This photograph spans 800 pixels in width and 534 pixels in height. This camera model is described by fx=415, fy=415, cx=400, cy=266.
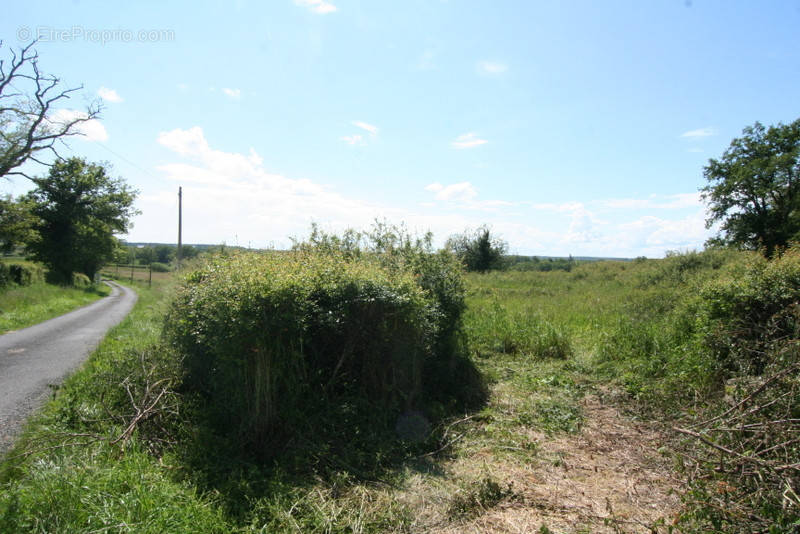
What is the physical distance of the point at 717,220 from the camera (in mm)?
33969

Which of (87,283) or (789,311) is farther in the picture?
(87,283)

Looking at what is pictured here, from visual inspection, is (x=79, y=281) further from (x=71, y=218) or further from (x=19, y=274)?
(x=19, y=274)

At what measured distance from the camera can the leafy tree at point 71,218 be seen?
29656 mm

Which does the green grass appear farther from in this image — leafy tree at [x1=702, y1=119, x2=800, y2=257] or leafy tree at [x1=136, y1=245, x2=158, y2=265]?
leafy tree at [x1=136, y1=245, x2=158, y2=265]

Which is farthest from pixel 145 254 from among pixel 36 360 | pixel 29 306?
pixel 36 360

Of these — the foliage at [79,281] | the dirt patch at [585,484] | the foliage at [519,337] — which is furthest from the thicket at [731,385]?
the foliage at [79,281]

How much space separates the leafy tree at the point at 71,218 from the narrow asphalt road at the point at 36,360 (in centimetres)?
2151

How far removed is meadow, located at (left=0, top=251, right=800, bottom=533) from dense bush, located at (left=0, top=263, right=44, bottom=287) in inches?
748

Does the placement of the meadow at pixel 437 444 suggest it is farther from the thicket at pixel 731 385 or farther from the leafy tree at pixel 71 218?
the leafy tree at pixel 71 218

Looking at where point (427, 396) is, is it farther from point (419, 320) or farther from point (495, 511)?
point (495, 511)

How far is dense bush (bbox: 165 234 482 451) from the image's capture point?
168 inches

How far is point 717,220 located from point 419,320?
38.7m

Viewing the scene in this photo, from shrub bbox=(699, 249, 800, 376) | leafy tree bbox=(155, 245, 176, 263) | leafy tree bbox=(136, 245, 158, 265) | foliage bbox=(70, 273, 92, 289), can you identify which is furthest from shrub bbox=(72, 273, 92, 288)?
leafy tree bbox=(136, 245, 158, 265)

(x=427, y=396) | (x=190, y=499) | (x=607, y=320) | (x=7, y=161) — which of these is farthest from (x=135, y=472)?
(x=7, y=161)
